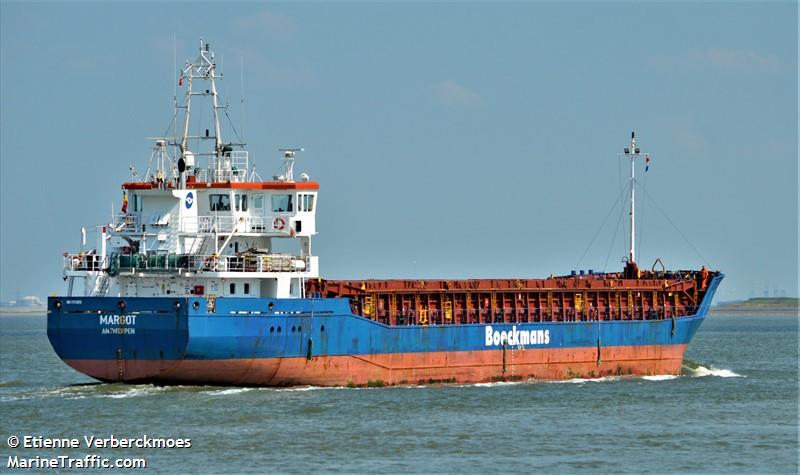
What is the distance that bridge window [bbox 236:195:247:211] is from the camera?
145ft

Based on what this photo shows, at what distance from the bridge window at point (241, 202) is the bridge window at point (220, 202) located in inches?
11.3

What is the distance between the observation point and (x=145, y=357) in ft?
134

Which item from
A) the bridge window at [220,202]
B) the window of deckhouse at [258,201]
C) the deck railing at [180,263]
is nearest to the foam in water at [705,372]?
the window of deckhouse at [258,201]

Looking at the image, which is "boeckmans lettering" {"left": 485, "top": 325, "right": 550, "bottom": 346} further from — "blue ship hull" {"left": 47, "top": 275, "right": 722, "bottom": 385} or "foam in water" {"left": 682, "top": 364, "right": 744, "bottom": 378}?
"foam in water" {"left": 682, "top": 364, "right": 744, "bottom": 378}

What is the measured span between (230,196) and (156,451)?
1276cm

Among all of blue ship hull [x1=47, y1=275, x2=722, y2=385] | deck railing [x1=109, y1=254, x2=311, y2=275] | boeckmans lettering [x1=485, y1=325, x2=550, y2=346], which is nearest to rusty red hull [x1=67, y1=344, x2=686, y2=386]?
blue ship hull [x1=47, y1=275, x2=722, y2=385]

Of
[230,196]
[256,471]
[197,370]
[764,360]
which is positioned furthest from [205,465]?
[764,360]

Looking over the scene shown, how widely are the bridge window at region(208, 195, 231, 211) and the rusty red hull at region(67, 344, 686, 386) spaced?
196 inches

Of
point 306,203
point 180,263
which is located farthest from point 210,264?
point 306,203

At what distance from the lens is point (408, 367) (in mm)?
45750

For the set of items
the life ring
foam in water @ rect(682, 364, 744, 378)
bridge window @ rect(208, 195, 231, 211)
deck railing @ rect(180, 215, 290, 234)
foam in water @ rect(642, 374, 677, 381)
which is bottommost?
foam in water @ rect(642, 374, 677, 381)

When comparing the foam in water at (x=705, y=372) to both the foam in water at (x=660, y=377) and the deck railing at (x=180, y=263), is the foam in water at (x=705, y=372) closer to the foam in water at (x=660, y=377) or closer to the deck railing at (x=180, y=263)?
the foam in water at (x=660, y=377)

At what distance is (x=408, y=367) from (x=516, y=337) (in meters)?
4.67

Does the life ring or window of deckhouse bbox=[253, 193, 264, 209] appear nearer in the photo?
the life ring
